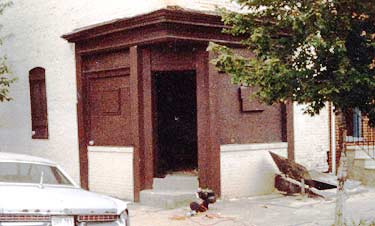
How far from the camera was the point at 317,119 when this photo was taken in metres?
13.0

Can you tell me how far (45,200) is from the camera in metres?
5.46

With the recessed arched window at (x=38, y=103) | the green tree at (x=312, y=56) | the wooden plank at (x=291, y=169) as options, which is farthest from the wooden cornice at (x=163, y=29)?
the recessed arched window at (x=38, y=103)

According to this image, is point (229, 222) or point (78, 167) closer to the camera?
point (229, 222)

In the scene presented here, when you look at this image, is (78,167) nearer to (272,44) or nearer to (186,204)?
(186,204)

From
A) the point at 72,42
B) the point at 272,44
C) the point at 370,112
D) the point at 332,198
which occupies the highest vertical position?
the point at 72,42

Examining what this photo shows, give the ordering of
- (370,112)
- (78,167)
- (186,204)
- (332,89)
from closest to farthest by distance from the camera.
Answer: (332,89)
(370,112)
(186,204)
(78,167)

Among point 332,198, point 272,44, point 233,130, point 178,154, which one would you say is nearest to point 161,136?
point 178,154

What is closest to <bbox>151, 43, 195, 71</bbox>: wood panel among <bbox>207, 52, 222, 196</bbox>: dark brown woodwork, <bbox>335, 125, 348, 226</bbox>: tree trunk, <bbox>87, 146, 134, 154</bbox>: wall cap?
<bbox>207, 52, 222, 196</bbox>: dark brown woodwork

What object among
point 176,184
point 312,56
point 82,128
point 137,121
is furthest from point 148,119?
point 312,56

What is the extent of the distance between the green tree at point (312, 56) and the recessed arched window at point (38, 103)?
7.80 m

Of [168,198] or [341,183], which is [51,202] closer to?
[341,183]

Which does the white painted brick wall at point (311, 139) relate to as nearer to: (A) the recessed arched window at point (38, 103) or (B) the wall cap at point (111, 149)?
(B) the wall cap at point (111, 149)

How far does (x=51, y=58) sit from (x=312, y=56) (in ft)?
27.0

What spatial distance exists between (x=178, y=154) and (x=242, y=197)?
2207 mm
